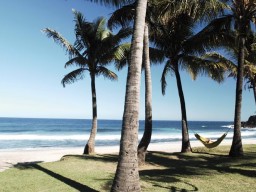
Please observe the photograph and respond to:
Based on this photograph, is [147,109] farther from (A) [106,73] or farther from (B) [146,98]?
(A) [106,73]

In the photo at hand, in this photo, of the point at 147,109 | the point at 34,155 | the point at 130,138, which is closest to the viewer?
the point at 130,138

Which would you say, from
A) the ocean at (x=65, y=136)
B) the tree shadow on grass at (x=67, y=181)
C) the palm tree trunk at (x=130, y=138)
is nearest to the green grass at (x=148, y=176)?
the tree shadow on grass at (x=67, y=181)

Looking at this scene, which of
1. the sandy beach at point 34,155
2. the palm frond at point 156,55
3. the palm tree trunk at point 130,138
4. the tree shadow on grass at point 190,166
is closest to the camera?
the palm tree trunk at point 130,138

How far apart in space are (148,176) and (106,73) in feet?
30.3

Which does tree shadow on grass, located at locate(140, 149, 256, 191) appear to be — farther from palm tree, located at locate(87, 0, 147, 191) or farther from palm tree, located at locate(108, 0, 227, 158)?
palm tree, located at locate(87, 0, 147, 191)

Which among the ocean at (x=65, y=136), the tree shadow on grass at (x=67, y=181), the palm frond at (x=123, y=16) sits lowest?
the ocean at (x=65, y=136)

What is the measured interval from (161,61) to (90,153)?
644cm

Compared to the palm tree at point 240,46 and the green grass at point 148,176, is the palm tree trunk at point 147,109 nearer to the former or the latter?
the green grass at point 148,176

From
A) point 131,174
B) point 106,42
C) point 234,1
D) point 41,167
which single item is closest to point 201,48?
point 234,1

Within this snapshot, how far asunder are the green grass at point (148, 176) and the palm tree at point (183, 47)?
13.6 ft

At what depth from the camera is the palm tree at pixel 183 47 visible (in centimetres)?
1695

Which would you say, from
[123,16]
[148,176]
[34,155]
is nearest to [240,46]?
[123,16]

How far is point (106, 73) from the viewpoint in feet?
60.1

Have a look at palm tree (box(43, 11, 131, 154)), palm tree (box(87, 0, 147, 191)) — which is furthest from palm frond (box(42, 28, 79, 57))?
palm tree (box(87, 0, 147, 191))
